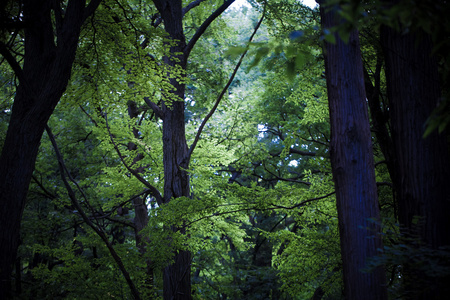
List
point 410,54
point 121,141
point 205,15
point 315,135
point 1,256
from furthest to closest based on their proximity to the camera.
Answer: point 315,135, point 205,15, point 121,141, point 1,256, point 410,54


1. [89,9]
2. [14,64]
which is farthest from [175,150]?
[14,64]

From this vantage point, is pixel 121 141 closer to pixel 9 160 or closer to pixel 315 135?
pixel 9 160

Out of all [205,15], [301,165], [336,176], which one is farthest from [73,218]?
[301,165]

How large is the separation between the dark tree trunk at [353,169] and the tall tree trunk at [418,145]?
272mm

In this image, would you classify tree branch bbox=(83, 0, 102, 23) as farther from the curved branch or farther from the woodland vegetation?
the curved branch

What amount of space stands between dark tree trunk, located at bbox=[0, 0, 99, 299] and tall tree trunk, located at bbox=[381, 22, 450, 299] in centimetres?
351

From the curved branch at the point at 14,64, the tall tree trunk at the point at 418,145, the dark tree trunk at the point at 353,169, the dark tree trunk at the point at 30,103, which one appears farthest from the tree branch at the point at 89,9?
the tall tree trunk at the point at 418,145

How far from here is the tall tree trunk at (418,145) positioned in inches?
98.8

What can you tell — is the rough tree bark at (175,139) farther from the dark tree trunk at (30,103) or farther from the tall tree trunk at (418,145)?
the tall tree trunk at (418,145)

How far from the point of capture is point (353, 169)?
3.02 metres

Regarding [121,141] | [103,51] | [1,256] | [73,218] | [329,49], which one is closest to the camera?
[1,256]

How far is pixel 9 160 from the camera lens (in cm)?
320

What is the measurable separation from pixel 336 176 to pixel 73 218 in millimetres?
7272

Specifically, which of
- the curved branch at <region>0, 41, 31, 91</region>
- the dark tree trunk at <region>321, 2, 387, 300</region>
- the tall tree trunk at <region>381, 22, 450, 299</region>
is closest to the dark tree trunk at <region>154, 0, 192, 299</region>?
the curved branch at <region>0, 41, 31, 91</region>
